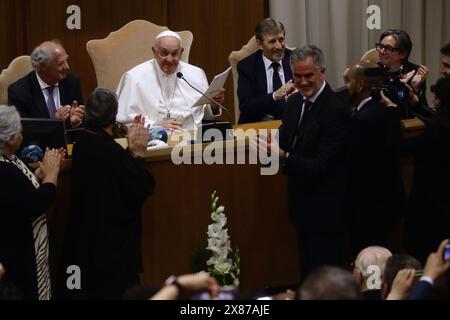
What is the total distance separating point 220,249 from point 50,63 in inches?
62.9

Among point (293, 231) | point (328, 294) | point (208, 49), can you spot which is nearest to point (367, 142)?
point (293, 231)

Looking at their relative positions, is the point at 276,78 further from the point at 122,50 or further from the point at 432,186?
the point at 432,186

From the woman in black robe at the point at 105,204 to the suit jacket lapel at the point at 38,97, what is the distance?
111 centimetres

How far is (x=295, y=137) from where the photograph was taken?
5.60 m

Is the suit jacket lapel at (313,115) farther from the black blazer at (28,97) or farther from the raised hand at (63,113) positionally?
the black blazer at (28,97)

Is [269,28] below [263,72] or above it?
above

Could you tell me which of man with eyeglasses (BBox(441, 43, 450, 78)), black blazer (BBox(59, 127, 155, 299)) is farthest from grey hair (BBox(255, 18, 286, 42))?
black blazer (BBox(59, 127, 155, 299))

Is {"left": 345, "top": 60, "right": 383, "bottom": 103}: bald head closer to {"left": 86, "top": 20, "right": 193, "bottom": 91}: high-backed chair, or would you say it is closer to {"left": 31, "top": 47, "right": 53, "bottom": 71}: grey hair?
{"left": 31, "top": 47, "right": 53, "bottom": 71}: grey hair

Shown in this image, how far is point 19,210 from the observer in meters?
5.19

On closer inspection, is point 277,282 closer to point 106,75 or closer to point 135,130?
point 135,130

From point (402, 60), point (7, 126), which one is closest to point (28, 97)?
point (7, 126)

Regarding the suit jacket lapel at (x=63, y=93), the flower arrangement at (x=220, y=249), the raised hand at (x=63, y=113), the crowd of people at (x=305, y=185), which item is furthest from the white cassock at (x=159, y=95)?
Answer: the crowd of people at (x=305, y=185)

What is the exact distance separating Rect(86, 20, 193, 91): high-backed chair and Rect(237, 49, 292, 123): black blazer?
63cm
